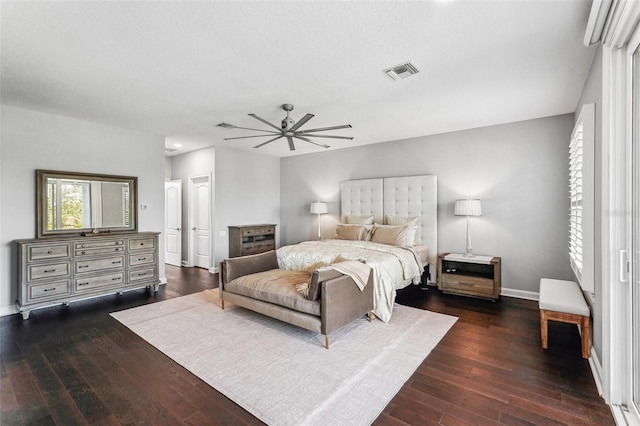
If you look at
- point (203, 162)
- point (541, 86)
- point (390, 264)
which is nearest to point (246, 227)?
point (203, 162)

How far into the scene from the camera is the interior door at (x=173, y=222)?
725cm

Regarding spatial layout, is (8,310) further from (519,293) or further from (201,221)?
(519,293)

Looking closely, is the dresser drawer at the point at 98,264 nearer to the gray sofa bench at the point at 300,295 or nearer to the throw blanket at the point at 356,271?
the gray sofa bench at the point at 300,295

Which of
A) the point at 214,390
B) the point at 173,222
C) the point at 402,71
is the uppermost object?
the point at 402,71

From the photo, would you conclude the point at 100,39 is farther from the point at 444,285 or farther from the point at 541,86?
the point at 444,285

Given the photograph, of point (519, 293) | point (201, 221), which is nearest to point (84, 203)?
point (201, 221)

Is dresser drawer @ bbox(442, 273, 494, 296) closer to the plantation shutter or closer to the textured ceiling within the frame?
the plantation shutter

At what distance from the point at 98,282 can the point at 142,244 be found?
0.80 m

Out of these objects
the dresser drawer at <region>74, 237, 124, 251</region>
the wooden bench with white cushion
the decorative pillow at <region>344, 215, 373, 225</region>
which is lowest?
the wooden bench with white cushion

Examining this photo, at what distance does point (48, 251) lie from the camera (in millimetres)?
3941

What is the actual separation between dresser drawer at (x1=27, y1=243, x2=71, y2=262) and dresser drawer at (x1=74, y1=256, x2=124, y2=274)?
0.21 metres

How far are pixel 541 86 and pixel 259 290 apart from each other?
4005 mm

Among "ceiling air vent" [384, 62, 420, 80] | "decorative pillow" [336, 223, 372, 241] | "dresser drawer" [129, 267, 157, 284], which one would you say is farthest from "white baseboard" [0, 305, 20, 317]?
"ceiling air vent" [384, 62, 420, 80]

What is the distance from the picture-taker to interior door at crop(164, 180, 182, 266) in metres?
7.25
